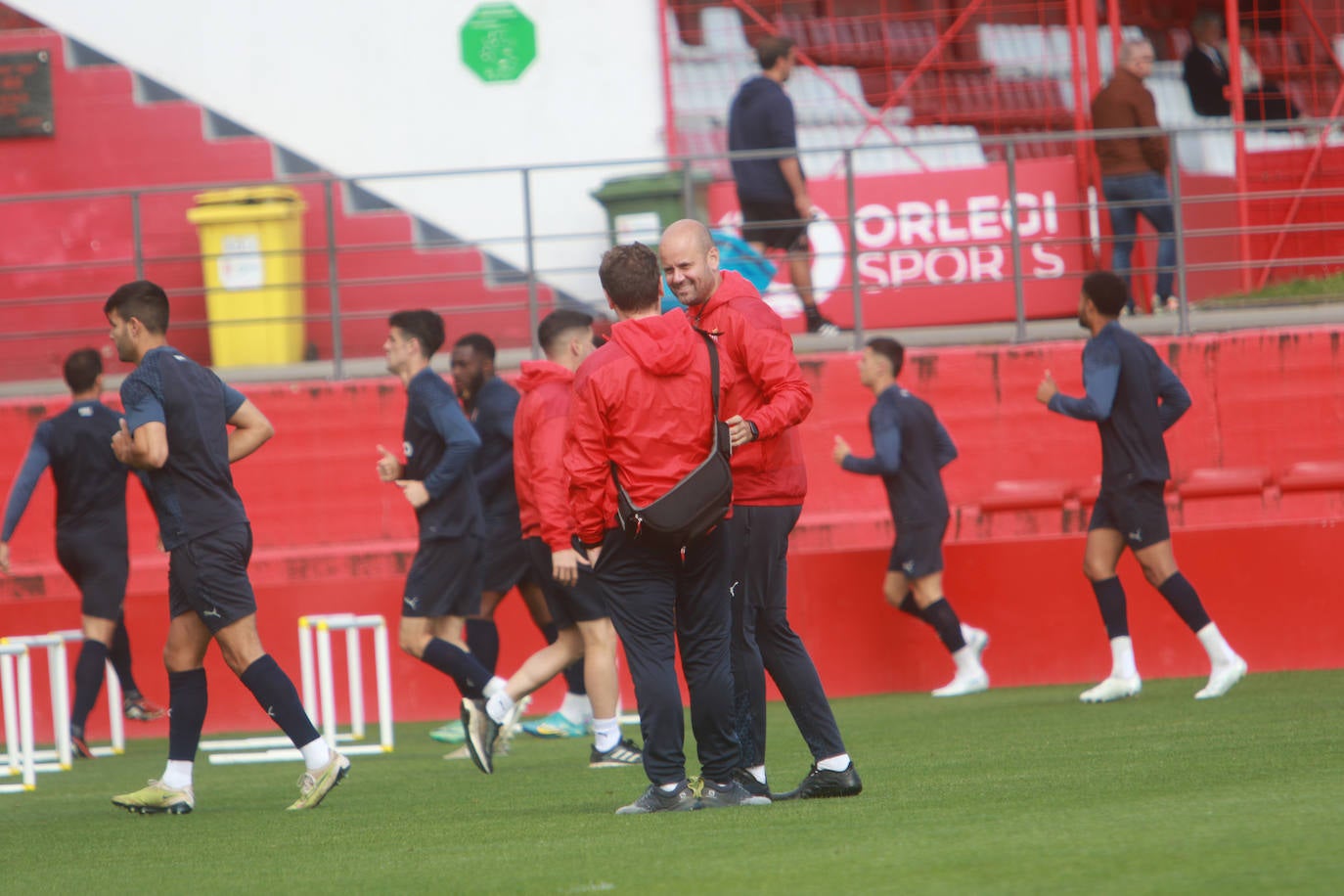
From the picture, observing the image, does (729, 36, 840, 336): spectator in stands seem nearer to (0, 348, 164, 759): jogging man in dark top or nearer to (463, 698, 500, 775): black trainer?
(0, 348, 164, 759): jogging man in dark top

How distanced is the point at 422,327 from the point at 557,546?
5.25 ft

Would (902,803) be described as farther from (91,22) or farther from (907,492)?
(91,22)

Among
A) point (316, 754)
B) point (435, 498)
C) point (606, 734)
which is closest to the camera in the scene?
point (316, 754)

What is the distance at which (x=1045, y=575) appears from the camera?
1091 centimetres

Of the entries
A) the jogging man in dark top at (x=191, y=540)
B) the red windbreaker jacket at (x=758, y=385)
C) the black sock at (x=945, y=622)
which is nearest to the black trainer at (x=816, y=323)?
the black sock at (x=945, y=622)

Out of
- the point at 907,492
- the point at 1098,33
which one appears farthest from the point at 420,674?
the point at 1098,33

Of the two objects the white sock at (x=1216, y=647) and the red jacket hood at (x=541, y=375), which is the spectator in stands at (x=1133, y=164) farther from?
the red jacket hood at (x=541, y=375)

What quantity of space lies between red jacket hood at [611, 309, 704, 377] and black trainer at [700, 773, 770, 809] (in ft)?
4.54

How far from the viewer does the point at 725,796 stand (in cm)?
606

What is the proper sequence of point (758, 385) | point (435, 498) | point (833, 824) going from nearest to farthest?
point (833, 824), point (758, 385), point (435, 498)

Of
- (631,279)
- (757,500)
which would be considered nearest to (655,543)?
(757,500)

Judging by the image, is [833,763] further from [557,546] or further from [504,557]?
[504,557]

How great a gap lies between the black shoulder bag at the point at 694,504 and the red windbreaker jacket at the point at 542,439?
2.10 metres

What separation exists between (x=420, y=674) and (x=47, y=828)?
4.51m
